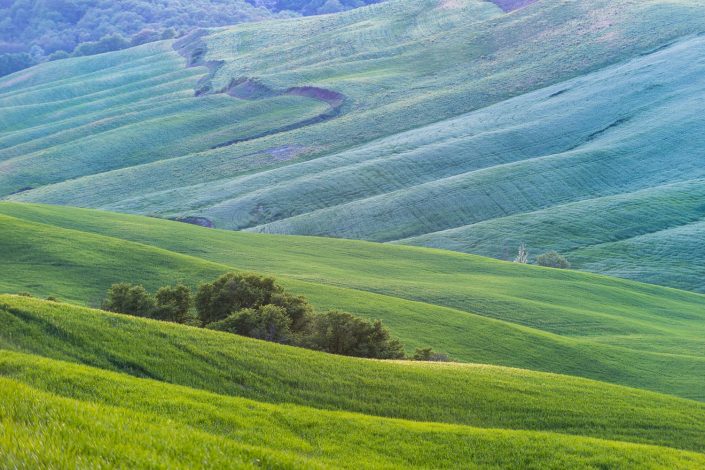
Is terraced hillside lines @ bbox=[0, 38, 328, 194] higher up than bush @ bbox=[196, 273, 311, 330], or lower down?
higher up

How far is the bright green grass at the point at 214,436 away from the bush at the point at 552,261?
224 ft

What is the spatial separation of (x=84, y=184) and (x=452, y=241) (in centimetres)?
7145

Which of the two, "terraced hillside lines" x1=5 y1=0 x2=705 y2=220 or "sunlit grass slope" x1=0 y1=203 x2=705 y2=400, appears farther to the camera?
"terraced hillside lines" x1=5 y1=0 x2=705 y2=220

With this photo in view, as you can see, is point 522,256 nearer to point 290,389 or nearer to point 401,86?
point 290,389

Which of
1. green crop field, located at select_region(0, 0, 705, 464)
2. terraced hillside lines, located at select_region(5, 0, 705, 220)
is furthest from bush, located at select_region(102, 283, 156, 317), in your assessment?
terraced hillside lines, located at select_region(5, 0, 705, 220)

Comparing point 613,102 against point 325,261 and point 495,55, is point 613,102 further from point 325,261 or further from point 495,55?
point 325,261

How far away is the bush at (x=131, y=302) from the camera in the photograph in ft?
111

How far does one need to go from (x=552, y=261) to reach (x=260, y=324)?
62.0 metres

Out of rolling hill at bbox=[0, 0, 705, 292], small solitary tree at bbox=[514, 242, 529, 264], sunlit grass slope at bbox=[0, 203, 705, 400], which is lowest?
sunlit grass slope at bbox=[0, 203, 705, 400]

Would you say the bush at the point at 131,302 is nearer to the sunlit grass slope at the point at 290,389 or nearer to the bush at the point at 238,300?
the bush at the point at 238,300

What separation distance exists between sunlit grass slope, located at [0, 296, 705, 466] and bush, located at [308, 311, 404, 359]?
706 centimetres

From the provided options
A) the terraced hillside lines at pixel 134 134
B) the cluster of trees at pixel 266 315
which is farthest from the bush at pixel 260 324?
the terraced hillside lines at pixel 134 134

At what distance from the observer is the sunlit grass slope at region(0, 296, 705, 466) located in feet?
55.0

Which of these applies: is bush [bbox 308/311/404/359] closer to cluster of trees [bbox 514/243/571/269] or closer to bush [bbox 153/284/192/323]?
bush [bbox 153/284/192/323]
